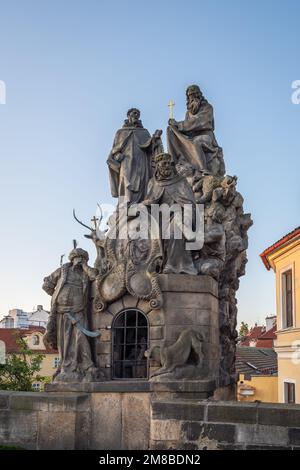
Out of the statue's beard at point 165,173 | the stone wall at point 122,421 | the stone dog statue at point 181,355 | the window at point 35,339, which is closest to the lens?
the stone wall at point 122,421

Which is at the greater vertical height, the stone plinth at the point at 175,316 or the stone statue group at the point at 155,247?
the stone statue group at the point at 155,247

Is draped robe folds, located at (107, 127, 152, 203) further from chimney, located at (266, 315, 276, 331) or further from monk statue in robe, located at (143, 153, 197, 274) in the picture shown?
chimney, located at (266, 315, 276, 331)

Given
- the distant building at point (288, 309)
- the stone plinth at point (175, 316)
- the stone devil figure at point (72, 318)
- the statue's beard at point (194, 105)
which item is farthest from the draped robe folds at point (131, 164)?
the distant building at point (288, 309)

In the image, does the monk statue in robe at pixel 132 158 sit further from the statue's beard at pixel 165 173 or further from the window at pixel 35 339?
the window at pixel 35 339

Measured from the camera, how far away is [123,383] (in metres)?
10.3

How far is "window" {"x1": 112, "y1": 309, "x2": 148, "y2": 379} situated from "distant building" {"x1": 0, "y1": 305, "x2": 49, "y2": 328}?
45.0 m

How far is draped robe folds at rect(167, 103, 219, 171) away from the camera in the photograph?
13.5m

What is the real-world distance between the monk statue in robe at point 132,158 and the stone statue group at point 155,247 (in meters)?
0.02

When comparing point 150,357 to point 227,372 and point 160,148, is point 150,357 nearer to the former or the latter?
point 227,372

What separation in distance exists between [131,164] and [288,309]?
13.1 metres

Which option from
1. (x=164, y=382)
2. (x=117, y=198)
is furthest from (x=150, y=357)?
(x=117, y=198)

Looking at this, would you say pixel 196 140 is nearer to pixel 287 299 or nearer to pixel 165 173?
pixel 165 173

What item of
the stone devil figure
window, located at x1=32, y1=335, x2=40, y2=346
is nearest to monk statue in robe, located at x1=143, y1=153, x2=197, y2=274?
the stone devil figure

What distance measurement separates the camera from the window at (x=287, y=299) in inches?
918
